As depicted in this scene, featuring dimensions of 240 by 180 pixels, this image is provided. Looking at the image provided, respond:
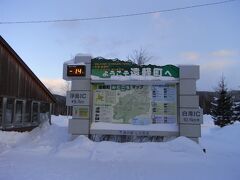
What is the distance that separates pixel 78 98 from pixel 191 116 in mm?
4987

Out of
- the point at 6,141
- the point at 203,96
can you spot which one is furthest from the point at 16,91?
the point at 203,96

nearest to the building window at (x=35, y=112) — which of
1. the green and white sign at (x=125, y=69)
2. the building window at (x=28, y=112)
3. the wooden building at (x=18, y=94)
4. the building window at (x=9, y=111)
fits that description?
the wooden building at (x=18, y=94)

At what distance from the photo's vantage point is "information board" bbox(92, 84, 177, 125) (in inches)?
599

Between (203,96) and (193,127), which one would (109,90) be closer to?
(193,127)

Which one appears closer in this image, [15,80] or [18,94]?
[15,80]

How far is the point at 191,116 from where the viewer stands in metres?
14.8

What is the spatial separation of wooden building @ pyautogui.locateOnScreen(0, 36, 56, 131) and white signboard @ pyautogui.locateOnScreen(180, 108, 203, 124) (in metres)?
8.76

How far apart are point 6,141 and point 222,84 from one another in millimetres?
26928

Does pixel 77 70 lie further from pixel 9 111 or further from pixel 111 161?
pixel 111 161

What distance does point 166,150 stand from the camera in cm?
1314

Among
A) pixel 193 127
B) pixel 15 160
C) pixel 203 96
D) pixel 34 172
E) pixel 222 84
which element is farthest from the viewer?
pixel 203 96

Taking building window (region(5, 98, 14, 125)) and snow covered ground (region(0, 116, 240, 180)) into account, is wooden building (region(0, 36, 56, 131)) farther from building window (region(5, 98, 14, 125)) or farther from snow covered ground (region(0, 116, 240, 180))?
snow covered ground (region(0, 116, 240, 180))

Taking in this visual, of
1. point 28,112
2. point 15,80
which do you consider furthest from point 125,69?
point 28,112

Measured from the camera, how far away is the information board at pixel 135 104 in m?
15.2
